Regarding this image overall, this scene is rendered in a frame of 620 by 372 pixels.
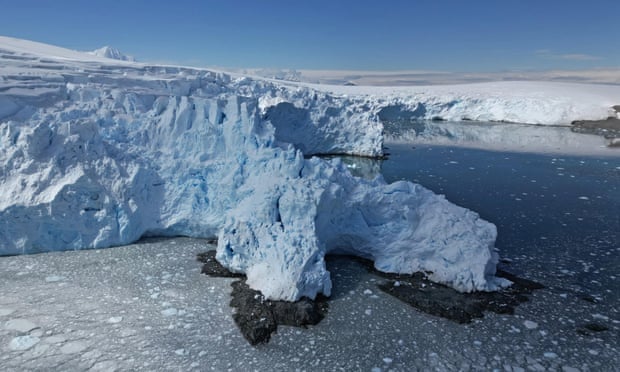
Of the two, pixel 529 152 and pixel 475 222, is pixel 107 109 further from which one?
pixel 529 152

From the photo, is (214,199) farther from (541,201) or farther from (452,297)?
(541,201)

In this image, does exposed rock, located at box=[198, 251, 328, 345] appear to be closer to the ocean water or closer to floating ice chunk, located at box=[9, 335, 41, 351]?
floating ice chunk, located at box=[9, 335, 41, 351]

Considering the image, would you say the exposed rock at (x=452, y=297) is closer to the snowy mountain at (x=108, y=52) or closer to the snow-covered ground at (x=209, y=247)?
the snow-covered ground at (x=209, y=247)

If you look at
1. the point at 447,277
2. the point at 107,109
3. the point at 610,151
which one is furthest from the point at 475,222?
the point at 610,151

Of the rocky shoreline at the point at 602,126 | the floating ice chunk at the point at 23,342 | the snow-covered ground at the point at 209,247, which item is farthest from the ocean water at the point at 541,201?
the rocky shoreline at the point at 602,126

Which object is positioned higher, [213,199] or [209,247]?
[213,199]

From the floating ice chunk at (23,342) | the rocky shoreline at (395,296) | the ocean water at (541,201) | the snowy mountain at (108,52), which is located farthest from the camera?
the snowy mountain at (108,52)

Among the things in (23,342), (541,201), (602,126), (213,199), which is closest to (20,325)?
(23,342)
